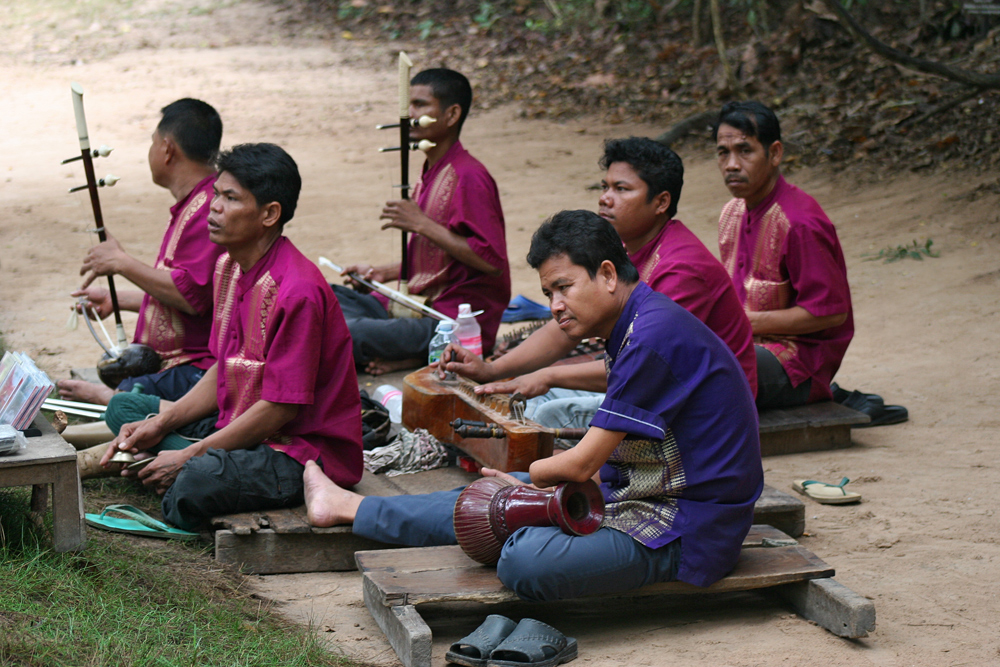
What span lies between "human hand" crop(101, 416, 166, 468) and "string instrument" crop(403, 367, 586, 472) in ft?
3.53

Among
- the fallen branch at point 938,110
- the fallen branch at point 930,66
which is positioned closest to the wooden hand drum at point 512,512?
the fallen branch at point 930,66

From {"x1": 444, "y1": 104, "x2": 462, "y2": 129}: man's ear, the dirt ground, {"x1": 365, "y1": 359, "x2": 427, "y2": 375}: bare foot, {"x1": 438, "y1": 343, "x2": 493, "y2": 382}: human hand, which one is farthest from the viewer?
{"x1": 365, "y1": 359, "x2": 427, "y2": 375}: bare foot

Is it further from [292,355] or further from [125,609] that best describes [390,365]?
[125,609]

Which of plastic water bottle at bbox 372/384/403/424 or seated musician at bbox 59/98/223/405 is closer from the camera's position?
seated musician at bbox 59/98/223/405

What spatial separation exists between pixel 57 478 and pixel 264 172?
1.33 m

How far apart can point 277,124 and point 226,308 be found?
1002 cm

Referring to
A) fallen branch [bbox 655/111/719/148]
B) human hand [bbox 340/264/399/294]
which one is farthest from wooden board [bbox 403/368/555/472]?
fallen branch [bbox 655/111/719/148]

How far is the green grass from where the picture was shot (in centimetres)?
272

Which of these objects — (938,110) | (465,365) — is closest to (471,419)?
(465,365)

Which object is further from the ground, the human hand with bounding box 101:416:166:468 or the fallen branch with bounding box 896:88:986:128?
the fallen branch with bounding box 896:88:986:128

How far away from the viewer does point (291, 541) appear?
3.70 meters

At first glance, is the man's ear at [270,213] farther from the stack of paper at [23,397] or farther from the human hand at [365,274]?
the human hand at [365,274]

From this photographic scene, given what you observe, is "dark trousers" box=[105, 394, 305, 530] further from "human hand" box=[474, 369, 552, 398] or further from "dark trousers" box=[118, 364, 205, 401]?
"dark trousers" box=[118, 364, 205, 401]

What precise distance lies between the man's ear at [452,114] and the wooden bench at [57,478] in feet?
9.93
